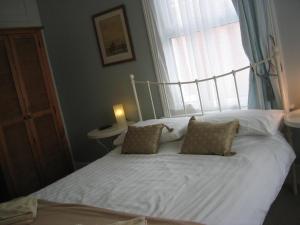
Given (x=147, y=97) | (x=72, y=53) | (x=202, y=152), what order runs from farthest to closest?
(x=72, y=53) < (x=147, y=97) < (x=202, y=152)

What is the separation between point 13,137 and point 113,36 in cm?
157

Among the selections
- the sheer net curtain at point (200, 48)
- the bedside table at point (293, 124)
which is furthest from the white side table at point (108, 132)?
the bedside table at point (293, 124)

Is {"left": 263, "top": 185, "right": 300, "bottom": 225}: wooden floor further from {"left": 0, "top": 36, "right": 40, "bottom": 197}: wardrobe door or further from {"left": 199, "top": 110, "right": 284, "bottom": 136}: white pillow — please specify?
{"left": 0, "top": 36, "right": 40, "bottom": 197}: wardrobe door

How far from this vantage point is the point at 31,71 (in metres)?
3.69

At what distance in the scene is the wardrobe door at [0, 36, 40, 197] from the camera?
3375 mm

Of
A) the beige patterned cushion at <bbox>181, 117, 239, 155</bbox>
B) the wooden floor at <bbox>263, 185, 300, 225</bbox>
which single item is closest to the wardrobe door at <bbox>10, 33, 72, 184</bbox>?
the beige patterned cushion at <bbox>181, 117, 239, 155</bbox>

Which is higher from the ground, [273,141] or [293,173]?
[273,141]

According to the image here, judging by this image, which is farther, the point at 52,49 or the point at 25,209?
the point at 52,49

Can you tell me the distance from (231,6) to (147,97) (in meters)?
1.28

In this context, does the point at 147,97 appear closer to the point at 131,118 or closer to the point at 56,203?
the point at 131,118

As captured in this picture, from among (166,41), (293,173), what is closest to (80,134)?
(166,41)

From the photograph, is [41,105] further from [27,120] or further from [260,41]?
[260,41]

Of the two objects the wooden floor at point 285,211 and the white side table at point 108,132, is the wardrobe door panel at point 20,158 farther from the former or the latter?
the wooden floor at point 285,211

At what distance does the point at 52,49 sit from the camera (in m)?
4.15
